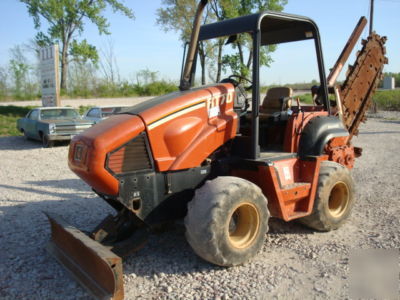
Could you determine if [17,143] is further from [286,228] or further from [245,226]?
[245,226]

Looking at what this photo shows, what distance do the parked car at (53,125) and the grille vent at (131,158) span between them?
11.0 m

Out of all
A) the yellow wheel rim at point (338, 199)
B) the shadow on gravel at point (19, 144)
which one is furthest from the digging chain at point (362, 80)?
the shadow on gravel at point (19, 144)

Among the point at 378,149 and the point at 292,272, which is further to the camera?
the point at 378,149

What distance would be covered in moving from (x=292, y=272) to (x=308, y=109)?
2545 mm

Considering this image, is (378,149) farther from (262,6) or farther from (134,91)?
(134,91)

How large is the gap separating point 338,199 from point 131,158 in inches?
124

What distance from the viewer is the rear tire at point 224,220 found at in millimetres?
3863

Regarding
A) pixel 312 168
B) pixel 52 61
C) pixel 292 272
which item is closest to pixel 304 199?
pixel 312 168

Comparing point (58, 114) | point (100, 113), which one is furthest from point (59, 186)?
point (100, 113)

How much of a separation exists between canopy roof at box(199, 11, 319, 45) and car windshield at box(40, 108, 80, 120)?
36.7 feet

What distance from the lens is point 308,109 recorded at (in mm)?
5766

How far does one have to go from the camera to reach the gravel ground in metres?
3.81

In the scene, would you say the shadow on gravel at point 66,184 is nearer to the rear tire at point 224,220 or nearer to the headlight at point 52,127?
the rear tire at point 224,220

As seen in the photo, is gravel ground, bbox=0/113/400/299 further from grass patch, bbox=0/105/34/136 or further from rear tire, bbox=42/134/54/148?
grass patch, bbox=0/105/34/136
